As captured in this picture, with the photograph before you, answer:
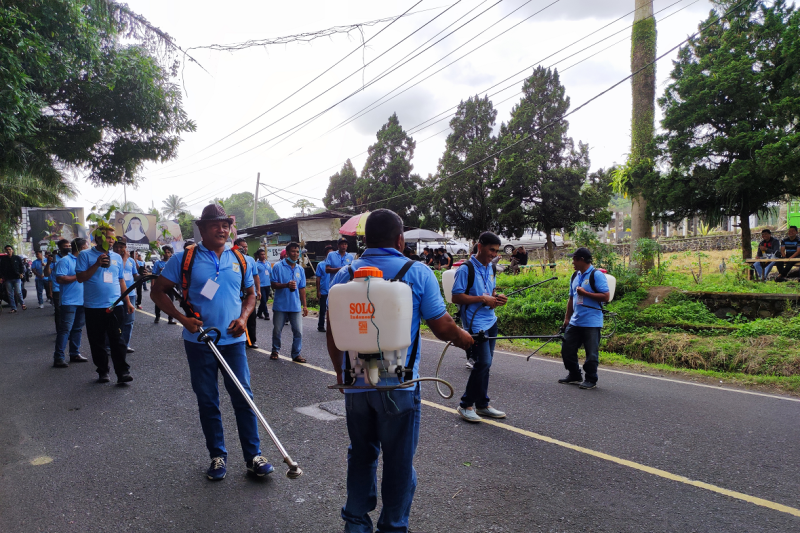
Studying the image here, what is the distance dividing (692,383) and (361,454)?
19.4 ft

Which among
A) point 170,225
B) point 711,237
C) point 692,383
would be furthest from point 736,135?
point 170,225

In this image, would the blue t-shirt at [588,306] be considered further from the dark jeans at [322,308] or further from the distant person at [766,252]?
the distant person at [766,252]

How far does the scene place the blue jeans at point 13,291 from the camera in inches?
672

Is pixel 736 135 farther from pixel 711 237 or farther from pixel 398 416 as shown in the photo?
pixel 711 237

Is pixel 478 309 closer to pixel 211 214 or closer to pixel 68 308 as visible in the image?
pixel 211 214

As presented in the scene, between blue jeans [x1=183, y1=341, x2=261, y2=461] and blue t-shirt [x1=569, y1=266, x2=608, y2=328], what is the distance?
432 cm

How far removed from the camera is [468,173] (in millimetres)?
30797

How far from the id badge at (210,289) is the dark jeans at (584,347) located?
14.9 ft

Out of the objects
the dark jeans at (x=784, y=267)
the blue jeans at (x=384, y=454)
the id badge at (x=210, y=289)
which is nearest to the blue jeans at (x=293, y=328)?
the id badge at (x=210, y=289)

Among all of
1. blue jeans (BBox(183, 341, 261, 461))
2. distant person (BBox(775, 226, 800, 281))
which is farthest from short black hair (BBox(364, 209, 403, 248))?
distant person (BBox(775, 226, 800, 281))

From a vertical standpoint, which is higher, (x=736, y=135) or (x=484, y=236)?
(x=736, y=135)

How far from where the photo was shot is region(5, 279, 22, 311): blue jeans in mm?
17062

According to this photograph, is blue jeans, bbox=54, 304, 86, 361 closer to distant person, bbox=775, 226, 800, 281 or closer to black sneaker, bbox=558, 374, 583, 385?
black sneaker, bbox=558, 374, 583, 385

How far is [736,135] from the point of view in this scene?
11875 mm
